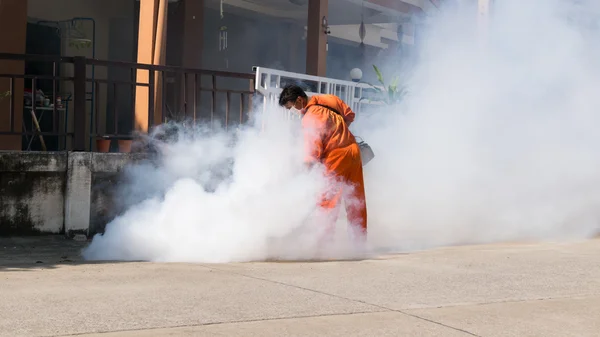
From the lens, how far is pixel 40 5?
44.6 feet

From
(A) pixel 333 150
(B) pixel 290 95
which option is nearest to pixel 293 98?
(B) pixel 290 95

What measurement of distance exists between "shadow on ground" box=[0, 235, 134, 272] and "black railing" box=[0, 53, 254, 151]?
1050 mm

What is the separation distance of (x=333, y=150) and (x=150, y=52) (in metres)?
3.98

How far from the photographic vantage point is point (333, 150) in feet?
28.1

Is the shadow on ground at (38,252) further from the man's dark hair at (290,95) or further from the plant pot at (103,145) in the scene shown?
the man's dark hair at (290,95)

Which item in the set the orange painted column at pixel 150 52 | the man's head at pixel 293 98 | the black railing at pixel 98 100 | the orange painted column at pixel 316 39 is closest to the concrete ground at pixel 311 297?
the man's head at pixel 293 98

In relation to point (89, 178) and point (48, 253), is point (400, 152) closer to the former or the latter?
point (89, 178)

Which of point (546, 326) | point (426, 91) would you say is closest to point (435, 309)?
A: point (546, 326)

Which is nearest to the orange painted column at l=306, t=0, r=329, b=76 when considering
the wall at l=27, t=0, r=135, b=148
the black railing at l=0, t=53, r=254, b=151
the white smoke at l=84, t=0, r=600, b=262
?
the black railing at l=0, t=53, r=254, b=151

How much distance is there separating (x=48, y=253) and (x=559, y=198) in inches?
224

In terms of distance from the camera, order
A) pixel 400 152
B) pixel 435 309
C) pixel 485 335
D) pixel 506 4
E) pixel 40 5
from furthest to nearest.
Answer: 1. pixel 40 5
2. pixel 506 4
3. pixel 400 152
4. pixel 435 309
5. pixel 485 335

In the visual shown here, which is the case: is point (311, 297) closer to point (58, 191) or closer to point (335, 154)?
point (335, 154)

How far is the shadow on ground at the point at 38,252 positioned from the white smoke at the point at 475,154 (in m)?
0.39

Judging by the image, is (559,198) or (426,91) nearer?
(559,198)
